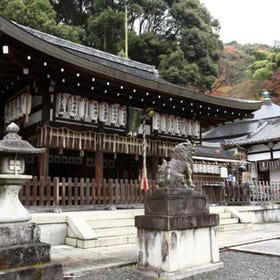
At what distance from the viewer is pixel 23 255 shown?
4.64 metres

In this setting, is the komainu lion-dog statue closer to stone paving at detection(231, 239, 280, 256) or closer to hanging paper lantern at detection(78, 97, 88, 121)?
stone paving at detection(231, 239, 280, 256)

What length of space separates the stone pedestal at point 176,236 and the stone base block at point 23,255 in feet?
5.43

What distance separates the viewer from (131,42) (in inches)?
1331

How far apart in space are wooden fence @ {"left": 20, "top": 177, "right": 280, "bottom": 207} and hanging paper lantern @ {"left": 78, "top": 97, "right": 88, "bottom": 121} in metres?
2.10

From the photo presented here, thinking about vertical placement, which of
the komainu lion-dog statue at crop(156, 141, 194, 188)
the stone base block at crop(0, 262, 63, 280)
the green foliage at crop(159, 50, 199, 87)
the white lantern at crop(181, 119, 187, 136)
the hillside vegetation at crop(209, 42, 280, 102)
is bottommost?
the stone base block at crop(0, 262, 63, 280)

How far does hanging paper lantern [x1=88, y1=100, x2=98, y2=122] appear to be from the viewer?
37.2 feet

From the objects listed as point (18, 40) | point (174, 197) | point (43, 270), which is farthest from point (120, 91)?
point (43, 270)

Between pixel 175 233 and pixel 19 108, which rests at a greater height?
pixel 19 108

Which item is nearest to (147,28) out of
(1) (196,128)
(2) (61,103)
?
(1) (196,128)

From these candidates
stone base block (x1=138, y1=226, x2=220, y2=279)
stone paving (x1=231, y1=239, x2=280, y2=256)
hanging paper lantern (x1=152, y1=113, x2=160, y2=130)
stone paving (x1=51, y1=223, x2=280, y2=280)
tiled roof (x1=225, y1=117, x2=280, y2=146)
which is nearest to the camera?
stone base block (x1=138, y1=226, x2=220, y2=279)

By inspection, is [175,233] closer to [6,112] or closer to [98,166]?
[98,166]

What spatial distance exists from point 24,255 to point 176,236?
230 centimetres

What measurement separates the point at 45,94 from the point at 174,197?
6.45 metres

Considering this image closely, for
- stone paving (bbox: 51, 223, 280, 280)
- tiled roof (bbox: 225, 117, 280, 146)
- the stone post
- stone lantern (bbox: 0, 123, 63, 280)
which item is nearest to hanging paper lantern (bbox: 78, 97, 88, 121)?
stone paving (bbox: 51, 223, 280, 280)
